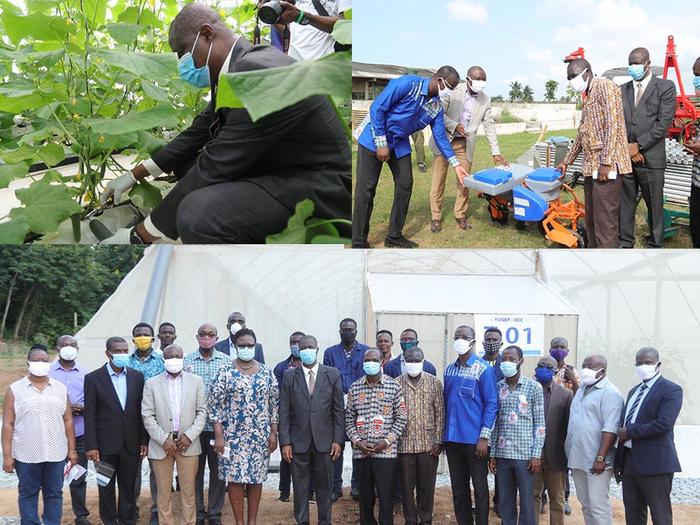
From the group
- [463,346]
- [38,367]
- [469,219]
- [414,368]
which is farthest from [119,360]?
[469,219]

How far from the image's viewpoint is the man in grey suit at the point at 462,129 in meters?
4.71

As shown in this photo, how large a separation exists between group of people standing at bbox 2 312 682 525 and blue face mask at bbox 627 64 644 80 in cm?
165

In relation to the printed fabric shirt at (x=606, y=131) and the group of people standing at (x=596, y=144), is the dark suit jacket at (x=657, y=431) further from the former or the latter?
the printed fabric shirt at (x=606, y=131)

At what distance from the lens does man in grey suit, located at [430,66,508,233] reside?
15.4ft

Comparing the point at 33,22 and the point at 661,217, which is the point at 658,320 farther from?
the point at 33,22

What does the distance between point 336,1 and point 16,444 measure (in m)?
2.87

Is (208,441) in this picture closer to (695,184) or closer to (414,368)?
(414,368)

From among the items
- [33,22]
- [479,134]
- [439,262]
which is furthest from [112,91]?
[439,262]

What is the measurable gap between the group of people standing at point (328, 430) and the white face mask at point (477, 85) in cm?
150

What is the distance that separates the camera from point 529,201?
5.04 meters

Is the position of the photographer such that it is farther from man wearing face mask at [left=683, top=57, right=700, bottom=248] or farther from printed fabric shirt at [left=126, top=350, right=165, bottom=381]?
man wearing face mask at [left=683, top=57, right=700, bottom=248]

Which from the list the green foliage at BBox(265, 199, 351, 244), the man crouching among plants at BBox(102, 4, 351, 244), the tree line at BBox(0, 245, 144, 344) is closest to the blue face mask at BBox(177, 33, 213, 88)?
the man crouching among plants at BBox(102, 4, 351, 244)

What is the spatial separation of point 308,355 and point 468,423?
37.3 inches

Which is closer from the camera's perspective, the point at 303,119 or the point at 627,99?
the point at 303,119
